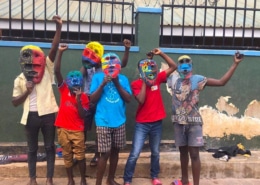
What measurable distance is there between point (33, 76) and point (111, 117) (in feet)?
3.34

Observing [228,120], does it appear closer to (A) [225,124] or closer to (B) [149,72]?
(A) [225,124]

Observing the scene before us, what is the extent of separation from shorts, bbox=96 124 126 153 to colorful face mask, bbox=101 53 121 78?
2.06 ft

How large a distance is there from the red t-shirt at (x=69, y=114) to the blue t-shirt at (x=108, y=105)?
0.80ft

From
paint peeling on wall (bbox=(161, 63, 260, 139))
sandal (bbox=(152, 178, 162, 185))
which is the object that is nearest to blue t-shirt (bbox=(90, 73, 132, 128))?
sandal (bbox=(152, 178, 162, 185))

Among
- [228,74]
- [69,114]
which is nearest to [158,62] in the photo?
[228,74]

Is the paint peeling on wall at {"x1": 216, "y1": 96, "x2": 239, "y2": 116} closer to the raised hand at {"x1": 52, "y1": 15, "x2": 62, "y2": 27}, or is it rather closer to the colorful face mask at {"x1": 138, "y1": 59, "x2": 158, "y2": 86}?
the colorful face mask at {"x1": 138, "y1": 59, "x2": 158, "y2": 86}

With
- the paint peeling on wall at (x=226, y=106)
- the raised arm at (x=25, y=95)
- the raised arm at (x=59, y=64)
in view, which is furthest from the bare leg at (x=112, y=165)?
the paint peeling on wall at (x=226, y=106)

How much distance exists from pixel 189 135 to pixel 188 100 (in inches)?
16.5

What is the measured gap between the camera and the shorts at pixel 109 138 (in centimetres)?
389

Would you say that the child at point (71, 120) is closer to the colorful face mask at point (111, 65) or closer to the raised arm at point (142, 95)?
the colorful face mask at point (111, 65)

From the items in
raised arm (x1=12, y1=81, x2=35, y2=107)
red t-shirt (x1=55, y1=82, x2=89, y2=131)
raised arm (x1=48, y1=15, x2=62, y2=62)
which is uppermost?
raised arm (x1=48, y1=15, x2=62, y2=62)

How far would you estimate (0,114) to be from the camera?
487 cm

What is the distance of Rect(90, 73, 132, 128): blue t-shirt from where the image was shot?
3918mm

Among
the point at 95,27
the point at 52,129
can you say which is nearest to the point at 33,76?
the point at 52,129
